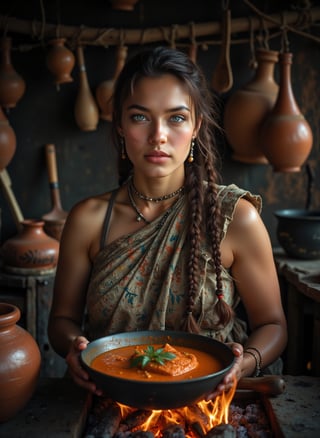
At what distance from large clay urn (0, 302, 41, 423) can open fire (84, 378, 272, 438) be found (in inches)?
8.4

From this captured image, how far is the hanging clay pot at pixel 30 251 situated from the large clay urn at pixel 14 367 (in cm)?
184

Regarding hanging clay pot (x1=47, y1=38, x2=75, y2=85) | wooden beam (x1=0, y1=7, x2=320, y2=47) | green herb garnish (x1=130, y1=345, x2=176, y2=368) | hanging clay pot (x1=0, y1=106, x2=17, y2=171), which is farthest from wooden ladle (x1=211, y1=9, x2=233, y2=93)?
green herb garnish (x1=130, y1=345, x2=176, y2=368)

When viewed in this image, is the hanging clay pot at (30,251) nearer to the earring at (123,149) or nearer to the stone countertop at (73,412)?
the earring at (123,149)

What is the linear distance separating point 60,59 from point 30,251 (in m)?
1.23

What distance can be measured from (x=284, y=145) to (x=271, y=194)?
63 centimetres

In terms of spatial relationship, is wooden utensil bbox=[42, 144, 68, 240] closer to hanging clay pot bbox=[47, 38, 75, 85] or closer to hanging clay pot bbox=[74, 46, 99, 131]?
hanging clay pot bbox=[74, 46, 99, 131]

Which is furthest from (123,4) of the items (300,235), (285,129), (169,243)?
(169,243)

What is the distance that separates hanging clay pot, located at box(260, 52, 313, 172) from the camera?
11.3ft

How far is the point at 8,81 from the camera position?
363cm

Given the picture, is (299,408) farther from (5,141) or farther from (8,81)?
(8,81)

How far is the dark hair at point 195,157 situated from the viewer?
80.7 inches

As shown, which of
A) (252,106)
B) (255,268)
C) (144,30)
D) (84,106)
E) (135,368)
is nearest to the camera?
(135,368)

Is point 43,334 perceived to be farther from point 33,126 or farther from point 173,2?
point 173,2

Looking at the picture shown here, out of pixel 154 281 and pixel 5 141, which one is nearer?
pixel 154 281
